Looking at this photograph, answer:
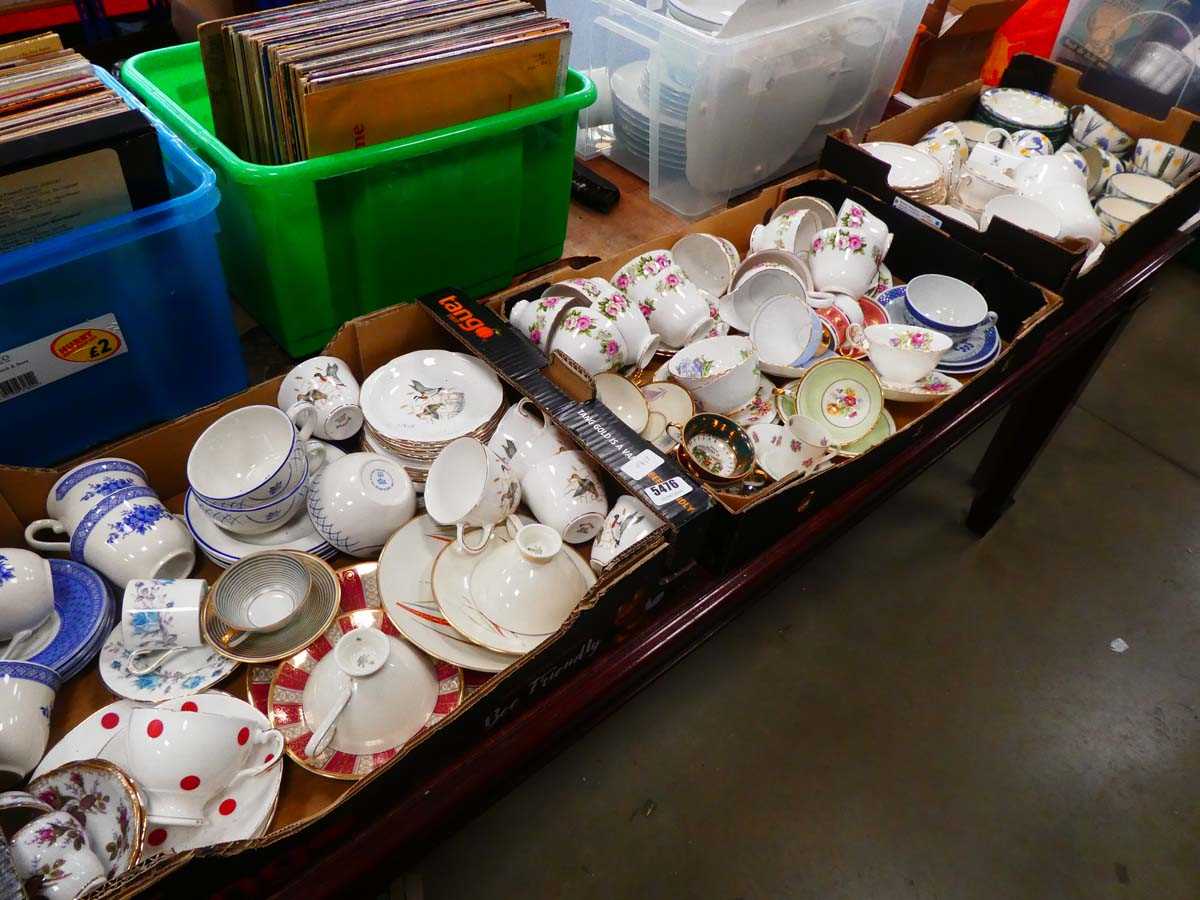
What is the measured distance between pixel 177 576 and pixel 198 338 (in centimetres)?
30

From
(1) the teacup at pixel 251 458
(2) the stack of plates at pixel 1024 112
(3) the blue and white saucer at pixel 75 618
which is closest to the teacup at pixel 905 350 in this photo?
(1) the teacup at pixel 251 458

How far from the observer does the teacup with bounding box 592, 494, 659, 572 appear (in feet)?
2.54

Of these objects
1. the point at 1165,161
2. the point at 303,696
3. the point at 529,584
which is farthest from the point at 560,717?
the point at 1165,161

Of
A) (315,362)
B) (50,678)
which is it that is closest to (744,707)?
(315,362)

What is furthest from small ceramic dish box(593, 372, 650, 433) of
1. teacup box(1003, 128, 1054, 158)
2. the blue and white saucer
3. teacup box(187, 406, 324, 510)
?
teacup box(1003, 128, 1054, 158)

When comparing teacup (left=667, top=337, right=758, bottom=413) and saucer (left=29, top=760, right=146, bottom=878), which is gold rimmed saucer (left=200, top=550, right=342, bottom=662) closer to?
saucer (left=29, top=760, right=146, bottom=878)

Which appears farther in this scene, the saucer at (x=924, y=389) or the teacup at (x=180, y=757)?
the saucer at (x=924, y=389)

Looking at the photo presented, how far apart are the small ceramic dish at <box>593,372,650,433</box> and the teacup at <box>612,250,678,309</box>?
137mm

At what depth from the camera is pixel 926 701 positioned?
168 cm

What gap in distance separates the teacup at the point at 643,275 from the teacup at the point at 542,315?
10cm

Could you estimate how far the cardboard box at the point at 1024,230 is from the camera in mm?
1136

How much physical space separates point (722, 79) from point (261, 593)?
1.01 m

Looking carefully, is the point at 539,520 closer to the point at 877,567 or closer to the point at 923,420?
the point at 923,420

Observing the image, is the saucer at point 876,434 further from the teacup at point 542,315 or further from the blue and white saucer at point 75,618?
the blue and white saucer at point 75,618
